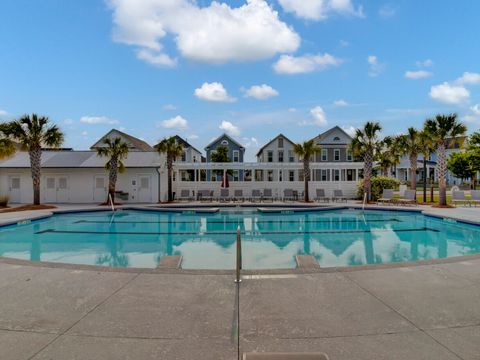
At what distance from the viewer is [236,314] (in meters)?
4.07

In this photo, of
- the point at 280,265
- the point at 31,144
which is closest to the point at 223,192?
the point at 31,144

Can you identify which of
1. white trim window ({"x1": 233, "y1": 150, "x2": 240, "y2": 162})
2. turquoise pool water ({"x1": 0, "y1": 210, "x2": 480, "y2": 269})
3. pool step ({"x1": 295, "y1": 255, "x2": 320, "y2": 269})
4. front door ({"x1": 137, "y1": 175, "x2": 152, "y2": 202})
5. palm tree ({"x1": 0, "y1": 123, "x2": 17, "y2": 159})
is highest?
white trim window ({"x1": 233, "y1": 150, "x2": 240, "y2": 162})

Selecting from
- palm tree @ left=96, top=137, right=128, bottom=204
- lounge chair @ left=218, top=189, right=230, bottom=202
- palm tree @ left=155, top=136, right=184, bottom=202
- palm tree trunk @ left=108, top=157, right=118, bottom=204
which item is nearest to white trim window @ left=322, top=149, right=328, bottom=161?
lounge chair @ left=218, top=189, right=230, bottom=202

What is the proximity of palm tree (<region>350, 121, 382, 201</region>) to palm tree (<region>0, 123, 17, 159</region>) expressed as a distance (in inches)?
853

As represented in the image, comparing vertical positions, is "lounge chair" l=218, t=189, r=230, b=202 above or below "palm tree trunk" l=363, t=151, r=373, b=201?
below

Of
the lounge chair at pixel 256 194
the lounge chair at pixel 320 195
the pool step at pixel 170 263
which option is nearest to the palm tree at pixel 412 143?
the lounge chair at pixel 320 195

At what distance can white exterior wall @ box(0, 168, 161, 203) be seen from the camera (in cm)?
2444

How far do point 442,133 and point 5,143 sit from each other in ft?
82.1

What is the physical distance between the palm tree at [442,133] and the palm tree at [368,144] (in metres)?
3.84

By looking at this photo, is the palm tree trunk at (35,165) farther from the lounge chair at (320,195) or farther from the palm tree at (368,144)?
the palm tree at (368,144)

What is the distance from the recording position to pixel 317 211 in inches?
796

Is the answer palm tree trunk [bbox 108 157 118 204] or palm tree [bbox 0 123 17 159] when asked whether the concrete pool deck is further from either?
palm tree trunk [bbox 108 157 118 204]

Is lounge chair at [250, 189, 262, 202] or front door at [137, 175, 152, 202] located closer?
front door at [137, 175, 152, 202]

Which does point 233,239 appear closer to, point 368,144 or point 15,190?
point 368,144
